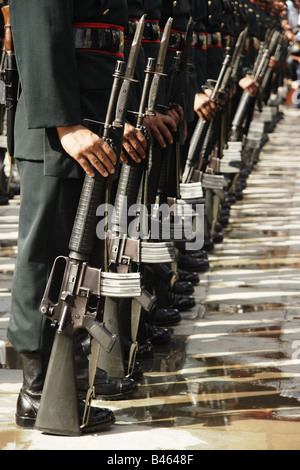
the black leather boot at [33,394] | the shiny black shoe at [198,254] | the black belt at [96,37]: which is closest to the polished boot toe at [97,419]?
the black leather boot at [33,394]

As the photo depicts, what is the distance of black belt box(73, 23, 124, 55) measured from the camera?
3336mm

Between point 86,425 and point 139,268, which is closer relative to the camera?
point 86,425

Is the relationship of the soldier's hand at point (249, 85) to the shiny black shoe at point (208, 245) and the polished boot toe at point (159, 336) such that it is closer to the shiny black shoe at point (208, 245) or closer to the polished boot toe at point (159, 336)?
the shiny black shoe at point (208, 245)

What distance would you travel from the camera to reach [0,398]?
3770mm

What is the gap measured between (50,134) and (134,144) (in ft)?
2.02

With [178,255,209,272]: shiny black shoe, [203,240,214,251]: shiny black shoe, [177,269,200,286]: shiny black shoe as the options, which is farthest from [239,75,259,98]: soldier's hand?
[177,269,200,286]: shiny black shoe

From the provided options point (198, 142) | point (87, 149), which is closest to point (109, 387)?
point (87, 149)

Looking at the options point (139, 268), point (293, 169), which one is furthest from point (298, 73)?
point (139, 268)

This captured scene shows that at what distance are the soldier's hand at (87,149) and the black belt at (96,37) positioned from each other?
0.28 m

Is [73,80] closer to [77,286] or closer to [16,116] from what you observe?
[16,116]

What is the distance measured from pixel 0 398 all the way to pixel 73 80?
1.21m

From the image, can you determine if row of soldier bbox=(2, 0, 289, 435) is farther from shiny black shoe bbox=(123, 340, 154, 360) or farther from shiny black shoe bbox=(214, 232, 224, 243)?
shiny black shoe bbox=(214, 232, 224, 243)

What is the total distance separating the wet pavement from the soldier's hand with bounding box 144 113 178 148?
34.8 inches

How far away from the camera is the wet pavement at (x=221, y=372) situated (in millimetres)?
3361
